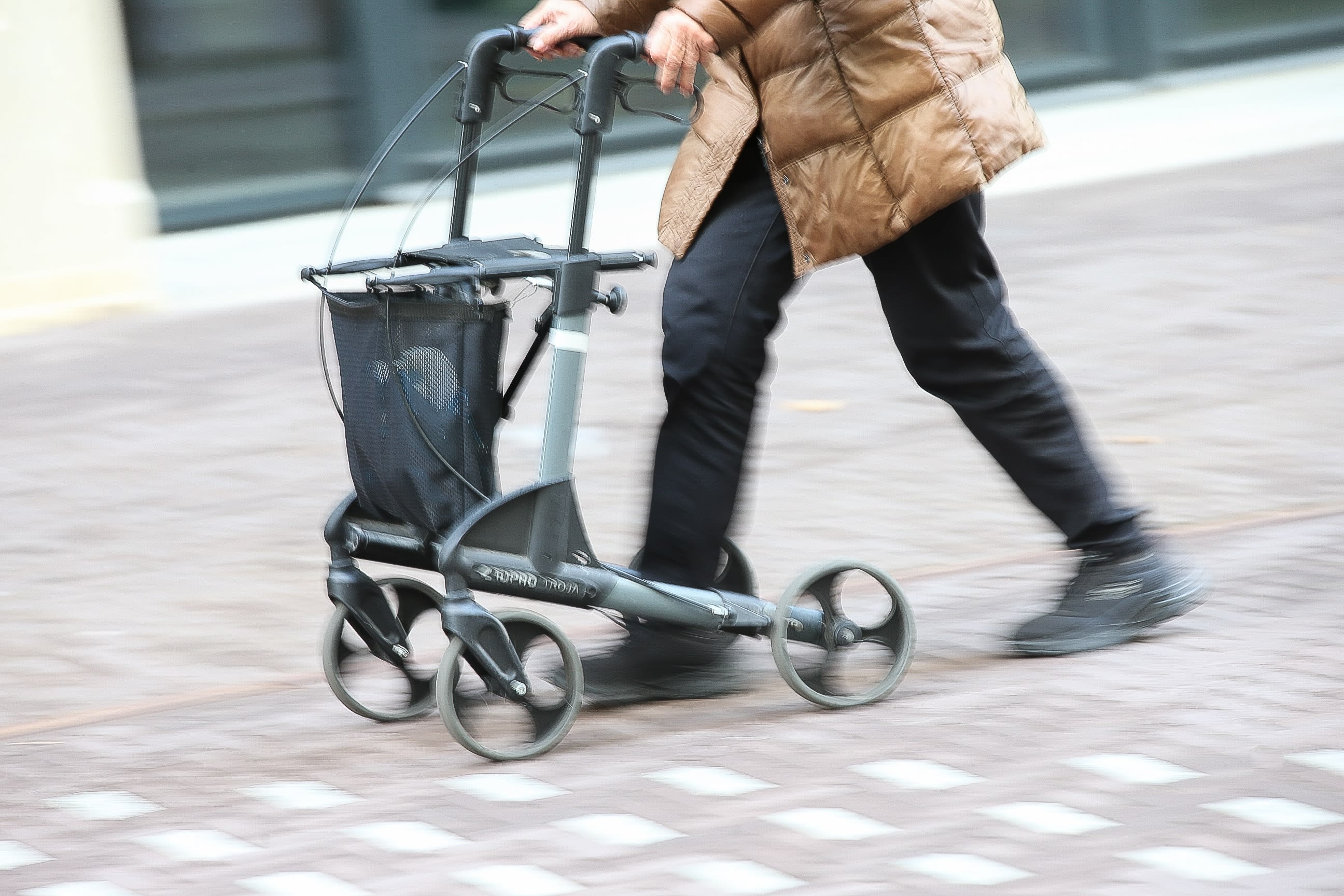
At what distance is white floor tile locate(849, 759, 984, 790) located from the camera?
3.29 m

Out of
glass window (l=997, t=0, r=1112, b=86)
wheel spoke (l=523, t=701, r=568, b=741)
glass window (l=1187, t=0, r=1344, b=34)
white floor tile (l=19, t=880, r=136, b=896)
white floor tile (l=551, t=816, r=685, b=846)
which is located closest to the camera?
white floor tile (l=19, t=880, r=136, b=896)

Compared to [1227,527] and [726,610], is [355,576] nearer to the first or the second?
[726,610]

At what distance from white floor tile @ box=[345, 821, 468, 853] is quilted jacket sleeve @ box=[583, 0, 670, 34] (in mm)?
1517

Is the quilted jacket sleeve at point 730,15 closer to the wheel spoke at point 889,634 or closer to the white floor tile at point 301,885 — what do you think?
the wheel spoke at point 889,634

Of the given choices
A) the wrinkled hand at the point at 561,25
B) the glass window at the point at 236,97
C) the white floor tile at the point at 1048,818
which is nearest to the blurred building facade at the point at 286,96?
the glass window at the point at 236,97

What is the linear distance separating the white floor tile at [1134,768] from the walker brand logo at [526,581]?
2.86 ft

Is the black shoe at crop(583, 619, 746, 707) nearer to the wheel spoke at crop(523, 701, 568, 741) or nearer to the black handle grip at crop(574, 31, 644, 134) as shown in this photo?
the wheel spoke at crop(523, 701, 568, 741)

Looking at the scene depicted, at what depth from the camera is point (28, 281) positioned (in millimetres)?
8234

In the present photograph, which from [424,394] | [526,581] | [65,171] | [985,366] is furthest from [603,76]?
[65,171]

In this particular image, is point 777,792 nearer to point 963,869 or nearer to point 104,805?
point 963,869

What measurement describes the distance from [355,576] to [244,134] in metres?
7.10

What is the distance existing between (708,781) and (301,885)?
71 cm

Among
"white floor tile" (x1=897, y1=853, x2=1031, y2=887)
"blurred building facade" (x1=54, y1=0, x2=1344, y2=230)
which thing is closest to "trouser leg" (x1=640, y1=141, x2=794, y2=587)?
"white floor tile" (x1=897, y1=853, x2=1031, y2=887)

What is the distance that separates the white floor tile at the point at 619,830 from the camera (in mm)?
3096
